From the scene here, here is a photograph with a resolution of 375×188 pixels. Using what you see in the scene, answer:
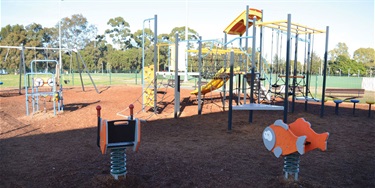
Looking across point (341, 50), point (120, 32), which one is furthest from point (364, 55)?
point (120, 32)

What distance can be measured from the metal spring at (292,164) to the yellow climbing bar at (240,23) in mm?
7784

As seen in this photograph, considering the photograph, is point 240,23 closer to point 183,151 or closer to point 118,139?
point 183,151

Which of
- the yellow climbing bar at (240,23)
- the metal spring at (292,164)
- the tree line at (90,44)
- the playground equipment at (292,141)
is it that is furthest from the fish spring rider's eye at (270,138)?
the tree line at (90,44)

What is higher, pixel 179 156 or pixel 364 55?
A: pixel 364 55

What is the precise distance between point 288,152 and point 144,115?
708 cm

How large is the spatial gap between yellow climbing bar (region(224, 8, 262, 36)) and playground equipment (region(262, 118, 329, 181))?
7424 mm

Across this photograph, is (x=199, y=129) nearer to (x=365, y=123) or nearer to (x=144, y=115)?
(x=144, y=115)

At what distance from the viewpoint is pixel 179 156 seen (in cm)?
Result: 546

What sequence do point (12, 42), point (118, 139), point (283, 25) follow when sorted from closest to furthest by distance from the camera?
point (118, 139), point (283, 25), point (12, 42)

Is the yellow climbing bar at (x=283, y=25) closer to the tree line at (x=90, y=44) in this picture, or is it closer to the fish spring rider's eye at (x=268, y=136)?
the fish spring rider's eye at (x=268, y=136)

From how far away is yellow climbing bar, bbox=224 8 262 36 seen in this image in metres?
10.8

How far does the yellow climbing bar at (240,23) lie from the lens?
10758 millimetres

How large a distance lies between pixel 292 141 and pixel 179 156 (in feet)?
7.68

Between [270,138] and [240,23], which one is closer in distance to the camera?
[270,138]
